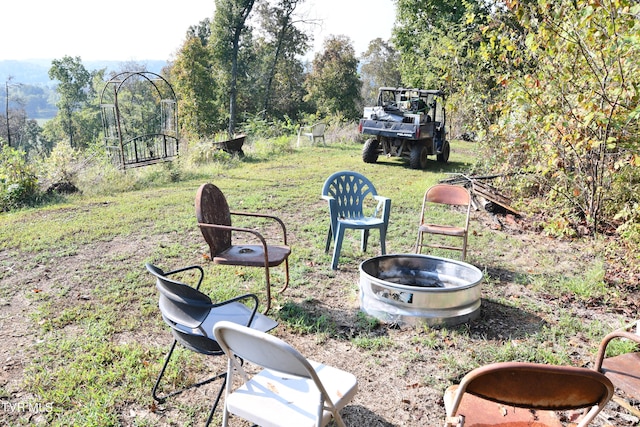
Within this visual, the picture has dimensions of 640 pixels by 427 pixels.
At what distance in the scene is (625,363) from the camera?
2.50 meters

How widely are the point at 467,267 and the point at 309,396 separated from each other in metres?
2.65

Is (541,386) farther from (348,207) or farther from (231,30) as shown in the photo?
(231,30)

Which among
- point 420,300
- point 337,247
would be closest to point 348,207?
point 337,247

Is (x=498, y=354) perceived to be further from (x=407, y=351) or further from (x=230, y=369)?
(x=230, y=369)

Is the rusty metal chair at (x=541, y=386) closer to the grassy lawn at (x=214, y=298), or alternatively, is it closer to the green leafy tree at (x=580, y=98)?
the grassy lawn at (x=214, y=298)

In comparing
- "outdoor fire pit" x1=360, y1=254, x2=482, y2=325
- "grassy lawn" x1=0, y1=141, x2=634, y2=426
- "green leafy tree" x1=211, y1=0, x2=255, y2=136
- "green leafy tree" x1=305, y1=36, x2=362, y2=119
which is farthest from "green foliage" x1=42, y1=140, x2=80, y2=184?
"green leafy tree" x1=305, y1=36, x2=362, y2=119

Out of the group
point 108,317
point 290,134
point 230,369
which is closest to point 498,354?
point 230,369

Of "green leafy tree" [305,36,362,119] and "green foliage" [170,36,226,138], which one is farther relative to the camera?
"green leafy tree" [305,36,362,119]

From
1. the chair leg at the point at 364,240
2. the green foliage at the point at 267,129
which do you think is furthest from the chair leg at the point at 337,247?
the green foliage at the point at 267,129

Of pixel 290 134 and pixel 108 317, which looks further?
pixel 290 134

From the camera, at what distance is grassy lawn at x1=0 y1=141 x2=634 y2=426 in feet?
9.57

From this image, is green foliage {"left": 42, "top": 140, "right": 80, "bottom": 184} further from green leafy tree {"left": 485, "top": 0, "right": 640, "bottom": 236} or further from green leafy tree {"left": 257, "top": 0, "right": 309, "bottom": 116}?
green leafy tree {"left": 257, "top": 0, "right": 309, "bottom": 116}

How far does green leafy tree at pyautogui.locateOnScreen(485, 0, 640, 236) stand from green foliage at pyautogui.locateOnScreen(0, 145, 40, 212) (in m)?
7.84

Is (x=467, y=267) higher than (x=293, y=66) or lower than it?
lower
